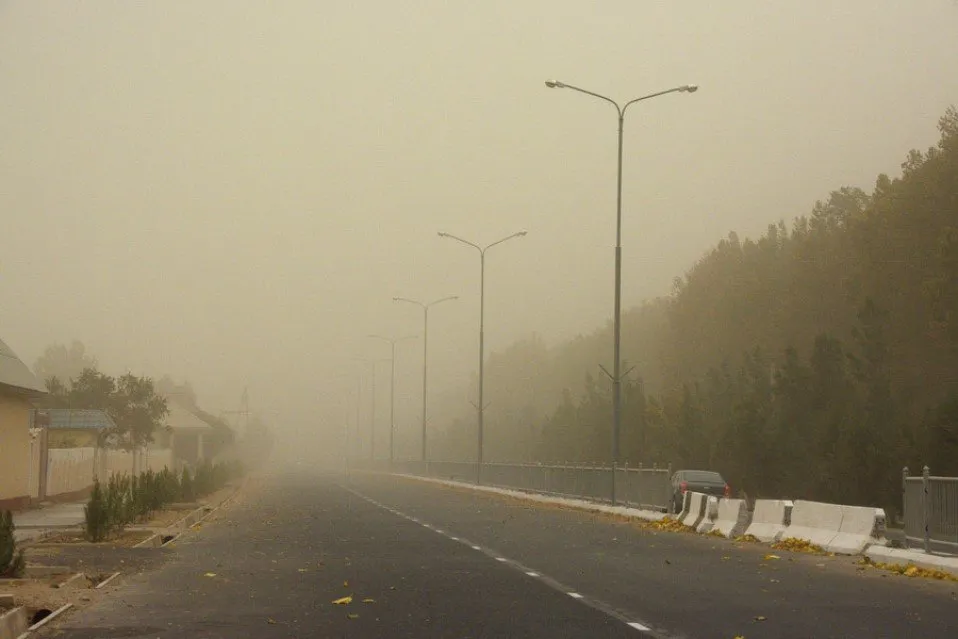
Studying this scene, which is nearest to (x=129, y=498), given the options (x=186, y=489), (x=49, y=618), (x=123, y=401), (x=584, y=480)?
(x=49, y=618)

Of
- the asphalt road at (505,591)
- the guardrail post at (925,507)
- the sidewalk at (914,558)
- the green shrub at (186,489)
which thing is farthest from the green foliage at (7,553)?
the green shrub at (186,489)

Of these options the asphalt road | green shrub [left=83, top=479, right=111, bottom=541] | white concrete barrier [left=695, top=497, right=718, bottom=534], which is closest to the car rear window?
white concrete barrier [left=695, top=497, right=718, bottom=534]

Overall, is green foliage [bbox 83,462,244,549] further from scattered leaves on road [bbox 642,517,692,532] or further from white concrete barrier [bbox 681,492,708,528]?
white concrete barrier [bbox 681,492,708,528]

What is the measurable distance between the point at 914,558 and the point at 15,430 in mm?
27436

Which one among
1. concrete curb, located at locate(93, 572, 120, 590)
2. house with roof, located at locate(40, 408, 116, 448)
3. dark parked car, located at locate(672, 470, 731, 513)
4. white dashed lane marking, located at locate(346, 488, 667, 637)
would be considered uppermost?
house with roof, located at locate(40, 408, 116, 448)

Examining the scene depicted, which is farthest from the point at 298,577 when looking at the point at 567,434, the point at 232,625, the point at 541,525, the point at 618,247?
the point at 567,434

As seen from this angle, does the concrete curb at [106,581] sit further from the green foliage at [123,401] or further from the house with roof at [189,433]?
the house with roof at [189,433]

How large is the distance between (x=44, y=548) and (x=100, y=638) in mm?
13703

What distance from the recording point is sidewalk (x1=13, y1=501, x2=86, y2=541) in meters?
30.6

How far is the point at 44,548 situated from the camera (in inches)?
1025

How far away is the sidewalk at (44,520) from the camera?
30.6 m

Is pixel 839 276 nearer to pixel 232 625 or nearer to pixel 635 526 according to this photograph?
pixel 635 526

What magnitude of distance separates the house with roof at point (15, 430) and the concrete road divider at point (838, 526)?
20.2 m

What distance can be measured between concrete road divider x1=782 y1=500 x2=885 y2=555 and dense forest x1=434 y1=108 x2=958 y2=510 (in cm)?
1604
